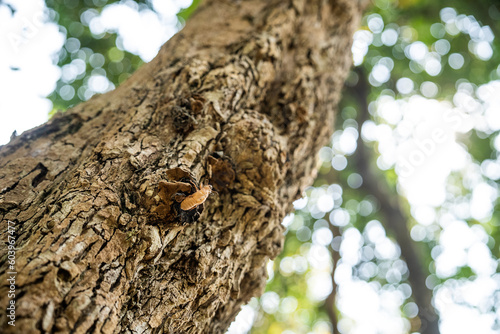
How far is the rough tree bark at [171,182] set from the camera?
1.10 m

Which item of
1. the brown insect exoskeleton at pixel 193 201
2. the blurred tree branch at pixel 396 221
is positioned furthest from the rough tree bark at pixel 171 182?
the blurred tree branch at pixel 396 221

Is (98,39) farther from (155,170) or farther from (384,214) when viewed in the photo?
(384,214)

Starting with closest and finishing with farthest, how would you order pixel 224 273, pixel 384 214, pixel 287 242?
pixel 224 273
pixel 384 214
pixel 287 242

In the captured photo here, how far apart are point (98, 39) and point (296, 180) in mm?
4325

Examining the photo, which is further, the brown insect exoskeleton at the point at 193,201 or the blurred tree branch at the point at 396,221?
the blurred tree branch at the point at 396,221

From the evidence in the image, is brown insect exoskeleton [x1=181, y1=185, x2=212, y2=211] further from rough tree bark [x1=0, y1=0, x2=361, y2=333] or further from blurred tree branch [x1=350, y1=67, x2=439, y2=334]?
blurred tree branch [x1=350, y1=67, x2=439, y2=334]

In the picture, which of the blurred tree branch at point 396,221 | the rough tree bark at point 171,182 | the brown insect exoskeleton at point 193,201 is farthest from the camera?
the blurred tree branch at point 396,221

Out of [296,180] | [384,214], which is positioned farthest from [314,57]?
[384,214]

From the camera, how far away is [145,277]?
1296mm

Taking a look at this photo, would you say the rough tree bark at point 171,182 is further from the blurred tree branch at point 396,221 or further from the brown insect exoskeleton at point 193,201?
the blurred tree branch at point 396,221

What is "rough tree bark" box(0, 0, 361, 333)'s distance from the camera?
3.62ft

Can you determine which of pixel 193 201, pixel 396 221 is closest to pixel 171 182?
pixel 193 201

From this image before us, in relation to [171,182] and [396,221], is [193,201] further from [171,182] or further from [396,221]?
[396,221]

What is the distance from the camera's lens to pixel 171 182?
4.30 ft
